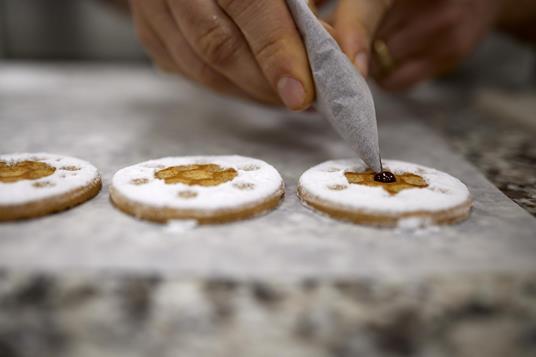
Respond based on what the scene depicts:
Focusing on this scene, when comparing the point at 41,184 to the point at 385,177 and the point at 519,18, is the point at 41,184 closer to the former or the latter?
the point at 385,177

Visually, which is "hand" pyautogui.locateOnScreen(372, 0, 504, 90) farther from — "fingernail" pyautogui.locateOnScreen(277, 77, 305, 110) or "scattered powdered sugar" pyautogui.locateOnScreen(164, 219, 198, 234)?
"scattered powdered sugar" pyautogui.locateOnScreen(164, 219, 198, 234)

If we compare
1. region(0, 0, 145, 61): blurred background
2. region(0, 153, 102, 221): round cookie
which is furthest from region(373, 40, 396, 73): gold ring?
region(0, 0, 145, 61): blurred background

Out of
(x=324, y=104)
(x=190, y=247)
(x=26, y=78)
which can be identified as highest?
(x=324, y=104)

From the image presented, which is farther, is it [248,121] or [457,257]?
[248,121]

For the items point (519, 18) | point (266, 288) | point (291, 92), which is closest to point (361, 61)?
point (291, 92)

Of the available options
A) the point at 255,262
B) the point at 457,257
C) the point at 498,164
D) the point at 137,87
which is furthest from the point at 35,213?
the point at 137,87

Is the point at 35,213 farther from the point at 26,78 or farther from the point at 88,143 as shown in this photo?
the point at 26,78

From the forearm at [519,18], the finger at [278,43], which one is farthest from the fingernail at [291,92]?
the forearm at [519,18]

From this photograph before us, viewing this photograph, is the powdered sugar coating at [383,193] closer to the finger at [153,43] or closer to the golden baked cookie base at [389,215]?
the golden baked cookie base at [389,215]

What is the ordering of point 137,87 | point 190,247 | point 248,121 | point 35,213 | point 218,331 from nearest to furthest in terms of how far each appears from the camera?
point 218,331
point 190,247
point 35,213
point 248,121
point 137,87

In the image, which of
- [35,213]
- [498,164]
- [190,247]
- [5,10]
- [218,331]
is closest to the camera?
[218,331]
